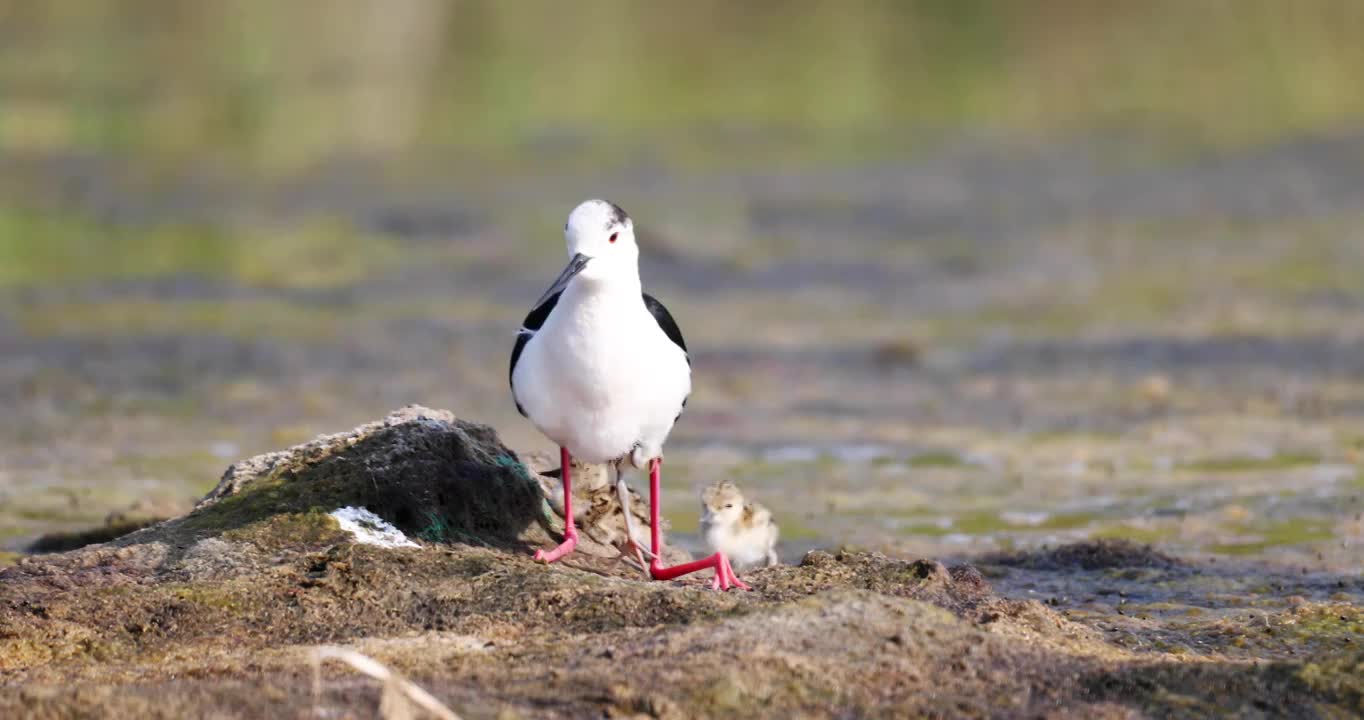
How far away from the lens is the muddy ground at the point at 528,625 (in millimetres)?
5086

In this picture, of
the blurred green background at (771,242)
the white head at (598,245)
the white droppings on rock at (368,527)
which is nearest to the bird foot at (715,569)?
the white droppings on rock at (368,527)

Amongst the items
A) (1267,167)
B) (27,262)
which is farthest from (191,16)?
(1267,167)

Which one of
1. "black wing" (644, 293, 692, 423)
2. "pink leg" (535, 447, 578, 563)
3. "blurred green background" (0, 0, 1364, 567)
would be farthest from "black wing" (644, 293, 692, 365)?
"blurred green background" (0, 0, 1364, 567)

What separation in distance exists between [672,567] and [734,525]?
81 cm

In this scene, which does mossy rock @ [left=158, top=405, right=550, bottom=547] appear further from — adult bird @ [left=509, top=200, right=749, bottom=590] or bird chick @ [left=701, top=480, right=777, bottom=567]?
bird chick @ [left=701, top=480, right=777, bottom=567]

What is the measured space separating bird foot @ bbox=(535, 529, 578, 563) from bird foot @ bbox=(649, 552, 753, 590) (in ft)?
1.03

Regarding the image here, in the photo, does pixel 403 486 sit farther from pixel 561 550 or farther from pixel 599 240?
pixel 599 240

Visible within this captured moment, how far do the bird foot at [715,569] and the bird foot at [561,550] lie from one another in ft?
1.03

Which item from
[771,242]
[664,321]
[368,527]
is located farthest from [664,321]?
[771,242]

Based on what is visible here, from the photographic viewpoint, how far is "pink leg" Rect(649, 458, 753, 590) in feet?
22.0

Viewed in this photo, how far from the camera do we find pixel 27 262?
58.9ft

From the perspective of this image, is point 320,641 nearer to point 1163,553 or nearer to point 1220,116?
point 1163,553

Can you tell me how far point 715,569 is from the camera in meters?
6.90

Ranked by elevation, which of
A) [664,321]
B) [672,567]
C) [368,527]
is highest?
[664,321]
